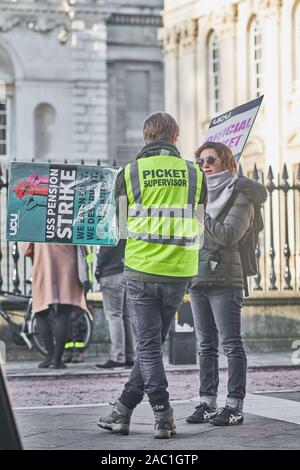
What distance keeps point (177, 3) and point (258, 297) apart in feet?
102

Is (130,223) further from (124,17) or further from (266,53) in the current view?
(124,17)

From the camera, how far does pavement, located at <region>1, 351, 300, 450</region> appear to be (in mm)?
8047

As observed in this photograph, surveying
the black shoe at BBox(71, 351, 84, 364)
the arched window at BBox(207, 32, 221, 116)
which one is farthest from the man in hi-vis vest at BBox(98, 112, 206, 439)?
the arched window at BBox(207, 32, 221, 116)

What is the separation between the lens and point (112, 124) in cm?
5012

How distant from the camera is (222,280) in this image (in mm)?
9070

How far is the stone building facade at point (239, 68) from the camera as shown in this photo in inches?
1500

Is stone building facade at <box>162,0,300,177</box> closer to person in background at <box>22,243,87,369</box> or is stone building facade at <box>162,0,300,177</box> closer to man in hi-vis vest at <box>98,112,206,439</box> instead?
person in background at <box>22,243,87,369</box>

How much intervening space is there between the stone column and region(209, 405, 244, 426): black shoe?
127 feet

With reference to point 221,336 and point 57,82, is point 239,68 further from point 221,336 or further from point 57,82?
point 221,336

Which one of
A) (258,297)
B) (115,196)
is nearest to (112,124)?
(258,297)

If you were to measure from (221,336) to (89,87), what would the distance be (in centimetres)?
→ 3983

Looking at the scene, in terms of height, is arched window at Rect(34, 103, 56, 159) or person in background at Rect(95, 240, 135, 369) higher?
arched window at Rect(34, 103, 56, 159)

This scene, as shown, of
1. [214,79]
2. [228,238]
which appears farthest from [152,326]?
[214,79]
